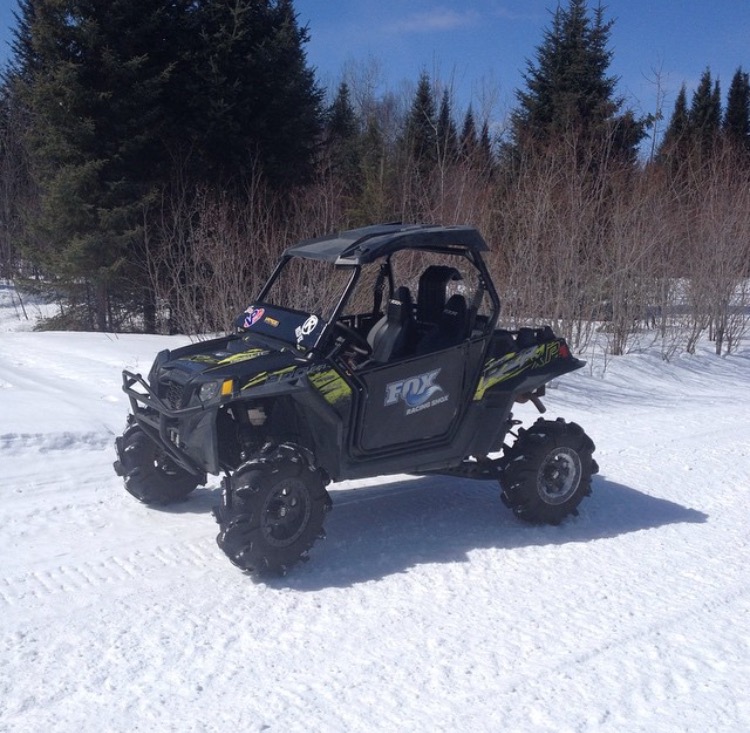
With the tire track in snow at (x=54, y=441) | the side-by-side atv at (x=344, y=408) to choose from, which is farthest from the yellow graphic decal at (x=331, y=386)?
the tire track in snow at (x=54, y=441)

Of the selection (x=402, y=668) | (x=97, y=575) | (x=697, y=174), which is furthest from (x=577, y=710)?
(x=697, y=174)

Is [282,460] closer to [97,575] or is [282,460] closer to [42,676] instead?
[97,575]

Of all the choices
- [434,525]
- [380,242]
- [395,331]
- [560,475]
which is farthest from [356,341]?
[560,475]

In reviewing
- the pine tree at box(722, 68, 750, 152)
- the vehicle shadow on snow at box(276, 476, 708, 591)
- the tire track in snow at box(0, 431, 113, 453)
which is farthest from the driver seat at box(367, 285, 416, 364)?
the pine tree at box(722, 68, 750, 152)

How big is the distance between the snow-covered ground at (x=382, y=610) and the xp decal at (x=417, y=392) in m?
0.91

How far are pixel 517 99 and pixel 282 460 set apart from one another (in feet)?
69.7

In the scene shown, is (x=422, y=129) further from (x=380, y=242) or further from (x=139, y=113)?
(x=380, y=242)

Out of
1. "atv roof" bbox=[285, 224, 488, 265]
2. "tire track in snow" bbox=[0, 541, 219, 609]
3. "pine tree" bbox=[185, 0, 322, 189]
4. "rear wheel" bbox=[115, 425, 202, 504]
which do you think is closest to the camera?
"tire track in snow" bbox=[0, 541, 219, 609]

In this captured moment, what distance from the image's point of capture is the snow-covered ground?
359 cm

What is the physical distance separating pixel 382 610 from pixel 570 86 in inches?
804

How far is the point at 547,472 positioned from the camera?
19.5 feet

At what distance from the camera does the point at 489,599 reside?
469cm

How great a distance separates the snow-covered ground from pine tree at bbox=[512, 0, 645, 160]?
50.1 feet

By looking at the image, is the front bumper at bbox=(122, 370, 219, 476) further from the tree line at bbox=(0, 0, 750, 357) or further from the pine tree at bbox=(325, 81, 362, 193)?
the pine tree at bbox=(325, 81, 362, 193)
